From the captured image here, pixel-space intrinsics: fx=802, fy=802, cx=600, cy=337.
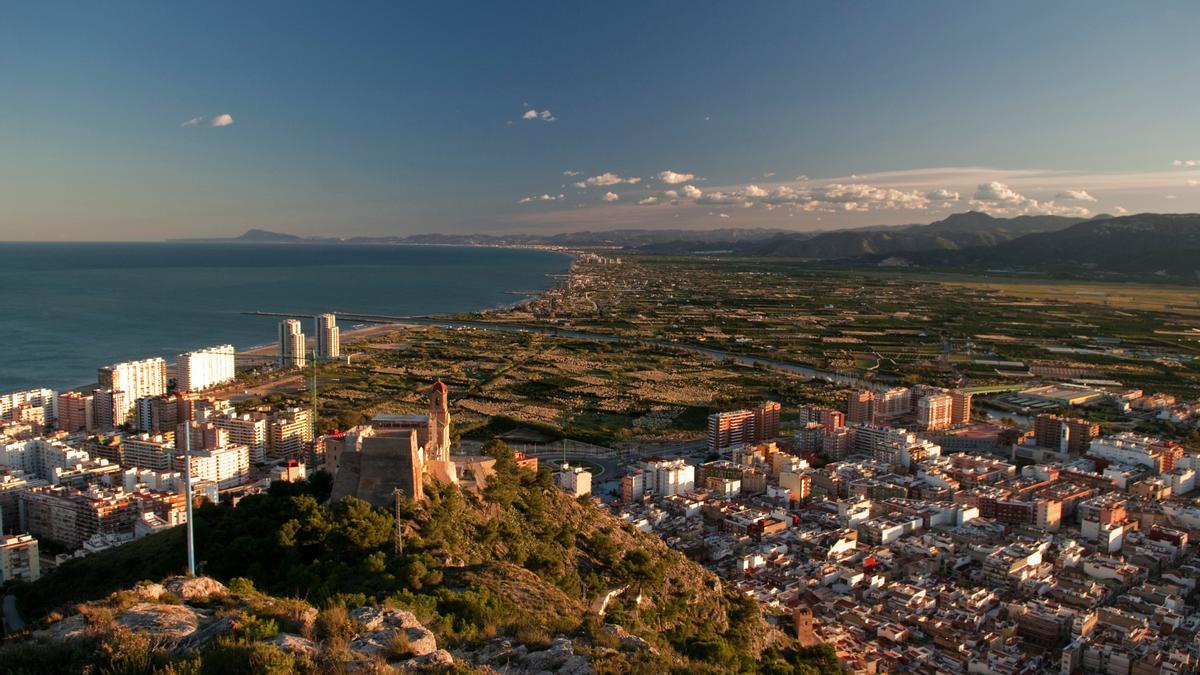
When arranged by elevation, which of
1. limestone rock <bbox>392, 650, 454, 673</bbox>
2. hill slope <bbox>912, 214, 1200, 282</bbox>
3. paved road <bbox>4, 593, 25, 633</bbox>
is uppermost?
hill slope <bbox>912, 214, 1200, 282</bbox>

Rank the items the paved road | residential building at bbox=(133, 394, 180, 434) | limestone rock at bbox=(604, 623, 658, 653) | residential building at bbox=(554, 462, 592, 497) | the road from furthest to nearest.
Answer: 1. the road
2. residential building at bbox=(133, 394, 180, 434)
3. residential building at bbox=(554, 462, 592, 497)
4. the paved road
5. limestone rock at bbox=(604, 623, 658, 653)

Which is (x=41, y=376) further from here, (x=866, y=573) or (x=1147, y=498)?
(x=1147, y=498)

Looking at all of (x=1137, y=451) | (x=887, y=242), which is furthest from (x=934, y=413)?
(x=887, y=242)

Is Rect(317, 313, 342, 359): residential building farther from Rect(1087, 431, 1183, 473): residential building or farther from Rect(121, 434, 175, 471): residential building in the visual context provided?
Rect(1087, 431, 1183, 473): residential building

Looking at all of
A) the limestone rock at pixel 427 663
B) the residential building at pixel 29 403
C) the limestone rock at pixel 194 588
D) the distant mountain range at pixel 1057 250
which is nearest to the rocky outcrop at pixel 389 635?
the limestone rock at pixel 427 663

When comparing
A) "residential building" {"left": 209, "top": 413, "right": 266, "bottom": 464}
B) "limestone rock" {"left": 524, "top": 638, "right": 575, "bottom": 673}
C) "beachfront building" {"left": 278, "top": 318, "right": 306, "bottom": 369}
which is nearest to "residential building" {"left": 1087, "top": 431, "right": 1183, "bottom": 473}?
"limestone rock" {"left": 524, "top": 638, "right": 575, "bottom": 673}

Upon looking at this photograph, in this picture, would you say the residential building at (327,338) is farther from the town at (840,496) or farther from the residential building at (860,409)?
the residential building at (860,409)

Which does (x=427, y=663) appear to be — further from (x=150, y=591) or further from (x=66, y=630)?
(x=150, y=591)
